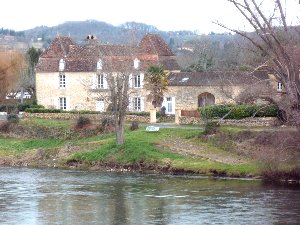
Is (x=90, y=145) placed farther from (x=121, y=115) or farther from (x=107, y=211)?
(x=107, y=211)

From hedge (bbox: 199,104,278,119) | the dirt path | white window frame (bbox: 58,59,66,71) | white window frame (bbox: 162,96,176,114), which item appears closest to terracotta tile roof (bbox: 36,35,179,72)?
white window frame (bbox: 58,59,66,71)

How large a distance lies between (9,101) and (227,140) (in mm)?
35385

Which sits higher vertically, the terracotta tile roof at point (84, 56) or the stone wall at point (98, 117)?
the terracotta tile roof at point (84, 56)

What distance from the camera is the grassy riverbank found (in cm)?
4619

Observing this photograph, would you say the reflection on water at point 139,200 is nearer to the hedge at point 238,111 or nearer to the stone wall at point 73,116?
the hedge at point 238,111

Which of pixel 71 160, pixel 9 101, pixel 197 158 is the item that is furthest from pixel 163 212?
pixel 9 101

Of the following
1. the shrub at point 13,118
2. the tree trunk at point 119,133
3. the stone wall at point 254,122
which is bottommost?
the tree trunk at point 119,133

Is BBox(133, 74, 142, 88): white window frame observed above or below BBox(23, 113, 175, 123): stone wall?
above

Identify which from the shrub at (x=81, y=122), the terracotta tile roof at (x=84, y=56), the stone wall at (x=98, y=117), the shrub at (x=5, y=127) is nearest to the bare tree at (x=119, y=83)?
the shrub at (x=81, y=122)

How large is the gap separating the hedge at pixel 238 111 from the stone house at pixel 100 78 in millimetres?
9188

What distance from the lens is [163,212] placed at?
3250 cm

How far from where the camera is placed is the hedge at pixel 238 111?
174 ft

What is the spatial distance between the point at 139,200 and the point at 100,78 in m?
35.9

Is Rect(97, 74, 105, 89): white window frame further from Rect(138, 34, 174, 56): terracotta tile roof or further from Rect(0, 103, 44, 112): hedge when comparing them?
Rect(0, 103, 44, 112): hedge
